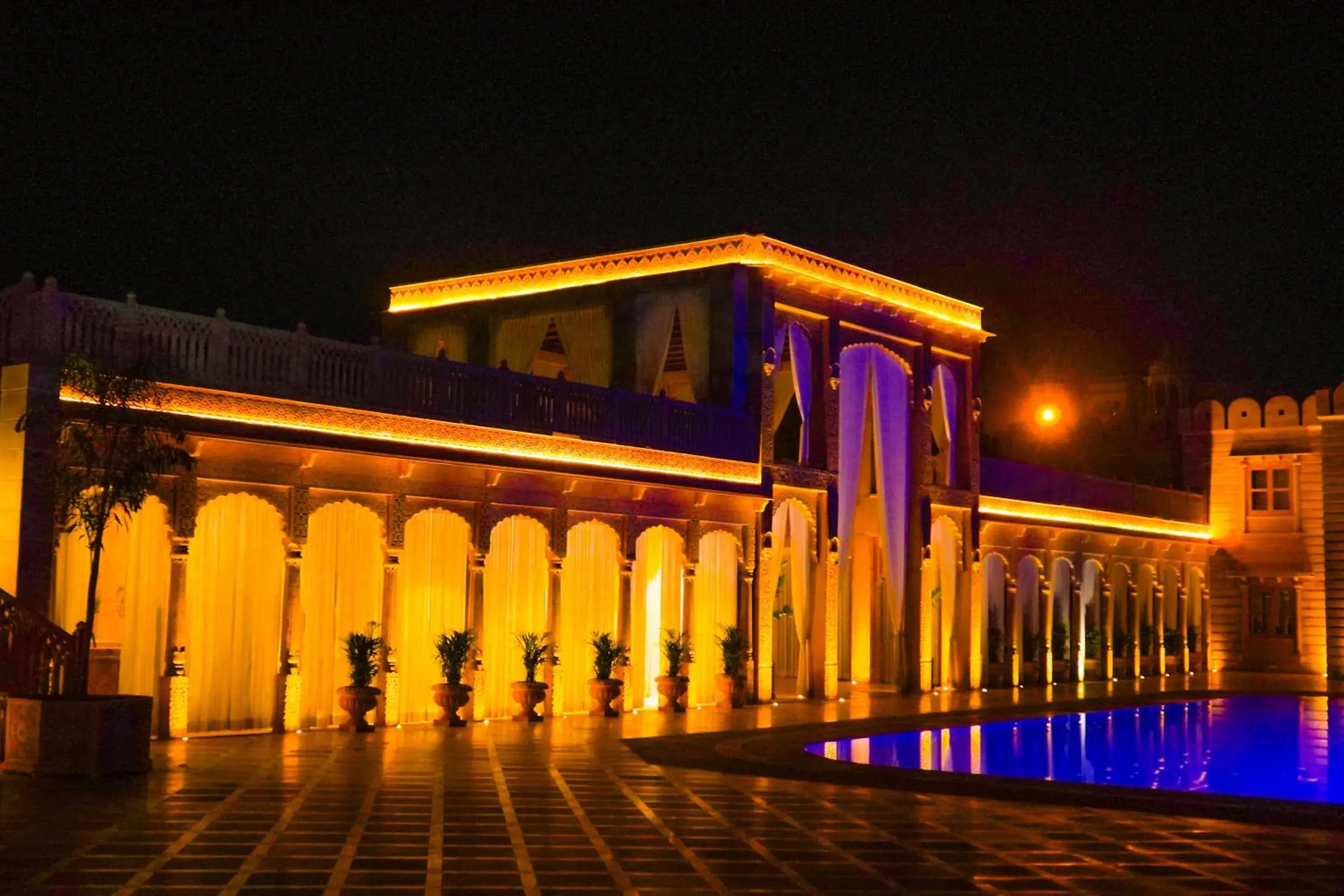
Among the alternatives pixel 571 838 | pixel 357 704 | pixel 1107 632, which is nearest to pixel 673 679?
pixel 357 704

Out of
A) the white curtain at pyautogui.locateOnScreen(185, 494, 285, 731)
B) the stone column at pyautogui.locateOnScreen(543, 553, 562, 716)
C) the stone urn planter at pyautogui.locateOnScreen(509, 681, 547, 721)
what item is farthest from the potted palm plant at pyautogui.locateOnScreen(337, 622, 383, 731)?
the stone column at pyautogui.locateOnScreen(543, 553, 562, 716)

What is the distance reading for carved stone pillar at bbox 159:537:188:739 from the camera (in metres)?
14.0

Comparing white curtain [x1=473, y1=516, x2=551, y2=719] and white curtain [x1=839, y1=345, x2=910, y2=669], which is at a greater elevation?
white curtain [x1=839, y1=345, x2=910, y2=669]

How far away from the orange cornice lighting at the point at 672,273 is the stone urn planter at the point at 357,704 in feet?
26.0

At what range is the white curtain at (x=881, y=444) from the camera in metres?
23.0

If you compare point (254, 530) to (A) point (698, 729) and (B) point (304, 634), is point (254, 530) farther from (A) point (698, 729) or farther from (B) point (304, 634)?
(A) point (698, 729)

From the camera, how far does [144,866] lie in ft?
24.8

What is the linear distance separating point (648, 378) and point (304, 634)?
7087mm

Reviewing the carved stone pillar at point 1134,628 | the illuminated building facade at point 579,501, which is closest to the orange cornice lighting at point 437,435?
the illuminated building facade at point 579,501

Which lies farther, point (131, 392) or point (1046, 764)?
point (1046, 764)

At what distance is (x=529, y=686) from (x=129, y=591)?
15.9 ft

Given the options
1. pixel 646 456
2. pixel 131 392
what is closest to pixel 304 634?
pixel 131 392

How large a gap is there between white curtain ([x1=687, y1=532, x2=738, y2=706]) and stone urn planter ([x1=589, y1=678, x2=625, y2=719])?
2179mm

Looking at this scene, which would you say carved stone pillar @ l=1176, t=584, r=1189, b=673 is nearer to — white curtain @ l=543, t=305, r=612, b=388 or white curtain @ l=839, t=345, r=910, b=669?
white curtain @ l=839, t=345, r=910, b=669
